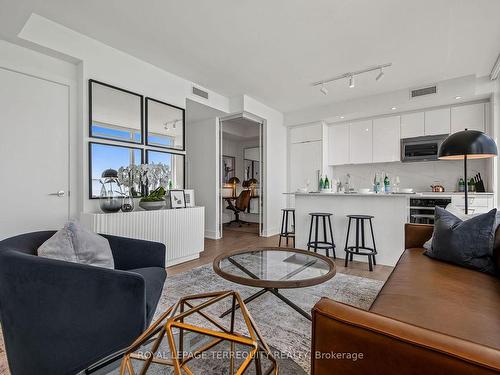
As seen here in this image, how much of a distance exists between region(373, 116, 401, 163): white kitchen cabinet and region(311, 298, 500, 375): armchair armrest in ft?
16.5

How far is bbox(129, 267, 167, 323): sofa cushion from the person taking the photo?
4.84ft

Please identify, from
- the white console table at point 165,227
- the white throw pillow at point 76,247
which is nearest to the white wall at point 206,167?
the white console table at point 165,227

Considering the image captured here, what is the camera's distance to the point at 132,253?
1922 mm

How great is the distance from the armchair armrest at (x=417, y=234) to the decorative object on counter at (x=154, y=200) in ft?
9.38

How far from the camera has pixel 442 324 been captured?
110 centimetres

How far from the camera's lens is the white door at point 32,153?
8.56 ft

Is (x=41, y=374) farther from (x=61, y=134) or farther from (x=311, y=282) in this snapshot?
(x=61, y=134)

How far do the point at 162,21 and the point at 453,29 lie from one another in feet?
10.7

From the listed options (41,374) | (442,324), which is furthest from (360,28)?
(41,374)

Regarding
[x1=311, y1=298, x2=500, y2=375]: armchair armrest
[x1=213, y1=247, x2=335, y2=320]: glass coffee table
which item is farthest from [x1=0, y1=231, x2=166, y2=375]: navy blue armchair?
[x1=311, y1=298, x2=500, y2=375]: armchair armrest

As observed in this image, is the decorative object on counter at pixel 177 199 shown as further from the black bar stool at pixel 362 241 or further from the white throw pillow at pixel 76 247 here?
the black bar stool at pixel 362 241

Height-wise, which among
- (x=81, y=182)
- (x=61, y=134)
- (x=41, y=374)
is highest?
(x=61, y=134)

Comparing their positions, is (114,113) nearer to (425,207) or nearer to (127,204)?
(127,204)

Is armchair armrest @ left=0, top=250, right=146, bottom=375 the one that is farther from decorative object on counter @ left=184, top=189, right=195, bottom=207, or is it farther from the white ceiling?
decorative object on counter @ left=184, top=189, right=195, bottom=207
